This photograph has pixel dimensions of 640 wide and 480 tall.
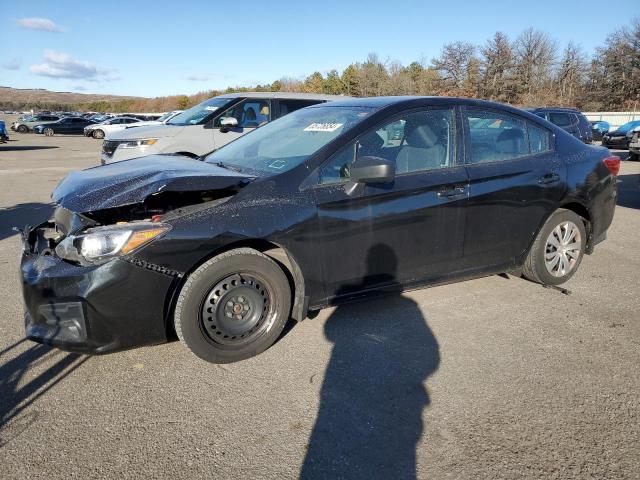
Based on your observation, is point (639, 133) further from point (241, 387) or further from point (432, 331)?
point (241, 387)

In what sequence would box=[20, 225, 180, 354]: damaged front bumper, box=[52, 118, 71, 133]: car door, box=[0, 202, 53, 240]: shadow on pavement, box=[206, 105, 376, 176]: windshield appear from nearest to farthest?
box=[20, 225, 180, 354]: damaged front bumper
box=[206, 105, 376, 176]: windshield
box=[0, 202, 53, 240]: shadow on pavement
box=[52, 118, 71, 133]: car door

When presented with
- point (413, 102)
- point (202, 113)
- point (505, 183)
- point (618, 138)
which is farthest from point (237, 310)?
point (618, 138)

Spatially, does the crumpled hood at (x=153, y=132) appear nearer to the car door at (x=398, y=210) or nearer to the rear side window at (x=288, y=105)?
the rear side window at (x=288, y=105)

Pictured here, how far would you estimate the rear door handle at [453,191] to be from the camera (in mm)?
3648

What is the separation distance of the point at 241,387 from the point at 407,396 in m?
0.98

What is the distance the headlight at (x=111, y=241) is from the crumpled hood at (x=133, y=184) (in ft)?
0.60

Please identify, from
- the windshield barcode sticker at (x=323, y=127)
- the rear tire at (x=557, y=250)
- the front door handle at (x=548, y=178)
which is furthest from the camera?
the rear tire at (x=557, y=250)

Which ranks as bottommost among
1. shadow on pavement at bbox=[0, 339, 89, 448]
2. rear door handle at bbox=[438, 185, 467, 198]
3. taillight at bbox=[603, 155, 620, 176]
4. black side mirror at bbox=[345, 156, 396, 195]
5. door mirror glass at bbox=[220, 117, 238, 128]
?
shadow on pavement at bbox=[0, 339, 89, 448]

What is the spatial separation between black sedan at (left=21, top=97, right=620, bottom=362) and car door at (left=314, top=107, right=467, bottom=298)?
0.03 feet

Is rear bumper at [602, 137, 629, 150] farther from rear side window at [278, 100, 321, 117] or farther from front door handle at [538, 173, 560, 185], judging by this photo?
front door handle at [538, 173, 560, 185]

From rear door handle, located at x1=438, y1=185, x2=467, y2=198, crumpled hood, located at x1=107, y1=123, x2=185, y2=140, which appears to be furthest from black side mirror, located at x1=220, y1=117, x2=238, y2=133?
rear door handle, located at x1=438, y1=185, x2=467, y2=198

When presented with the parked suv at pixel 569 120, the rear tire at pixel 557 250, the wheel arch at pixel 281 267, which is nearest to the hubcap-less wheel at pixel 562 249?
the rear tire at pixel 557 250

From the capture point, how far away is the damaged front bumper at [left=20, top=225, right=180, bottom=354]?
2709 millimetres

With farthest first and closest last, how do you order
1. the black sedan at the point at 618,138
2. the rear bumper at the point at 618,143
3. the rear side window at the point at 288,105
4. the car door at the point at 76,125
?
1. the car door at the point at 76,125
2. the black sedan at the point at 618,138
3. the rear bumper at the point at 618,143
4. the rear side window at the point at 288,105
